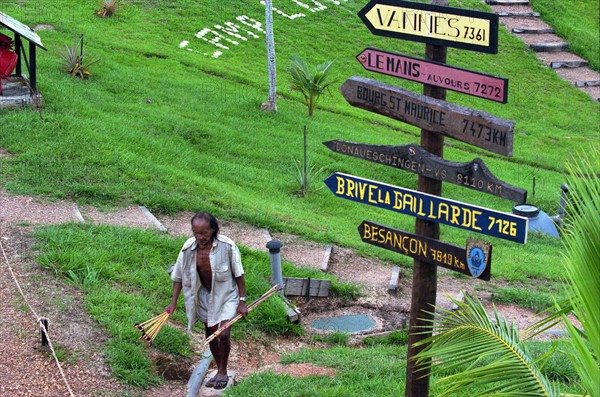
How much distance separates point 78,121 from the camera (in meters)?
12.7

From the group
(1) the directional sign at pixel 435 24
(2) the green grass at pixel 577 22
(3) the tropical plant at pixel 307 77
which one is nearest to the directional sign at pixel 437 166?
(1) the directional sign at pixel 435 24

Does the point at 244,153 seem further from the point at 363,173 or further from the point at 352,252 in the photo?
the point at 352,252

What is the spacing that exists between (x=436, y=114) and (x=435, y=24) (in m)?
0.57

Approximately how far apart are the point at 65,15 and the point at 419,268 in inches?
637

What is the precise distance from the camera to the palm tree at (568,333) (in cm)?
343

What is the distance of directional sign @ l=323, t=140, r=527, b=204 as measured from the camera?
509 centimetres

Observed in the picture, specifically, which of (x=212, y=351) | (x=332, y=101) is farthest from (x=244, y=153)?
(x=212, y=351)

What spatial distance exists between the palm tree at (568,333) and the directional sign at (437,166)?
734 mm

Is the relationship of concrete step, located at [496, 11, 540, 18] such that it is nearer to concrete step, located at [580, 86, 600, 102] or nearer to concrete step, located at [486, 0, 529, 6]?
concrete step, located at [486, 0, 529, 6]

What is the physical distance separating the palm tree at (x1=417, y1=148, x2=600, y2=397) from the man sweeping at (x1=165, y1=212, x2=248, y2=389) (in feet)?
6.96

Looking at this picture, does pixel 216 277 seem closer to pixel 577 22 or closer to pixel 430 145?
pixel 430 145

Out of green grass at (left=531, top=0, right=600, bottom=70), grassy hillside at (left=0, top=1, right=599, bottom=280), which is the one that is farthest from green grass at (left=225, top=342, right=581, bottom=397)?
green grass at (left=531, top=0, right=600, bottom=70)

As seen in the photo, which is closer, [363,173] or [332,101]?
[363,173]

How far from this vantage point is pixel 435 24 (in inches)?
214
